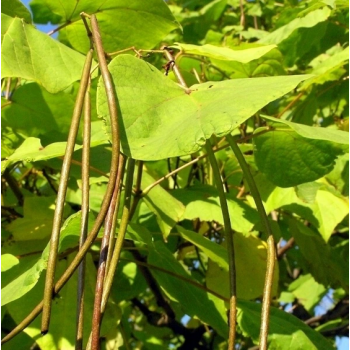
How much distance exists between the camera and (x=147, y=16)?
3.09 ft

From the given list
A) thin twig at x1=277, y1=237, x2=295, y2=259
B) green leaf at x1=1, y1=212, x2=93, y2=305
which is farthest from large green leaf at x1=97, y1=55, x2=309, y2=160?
thin twig at x1=277, y1=237, x2=295, y2=259

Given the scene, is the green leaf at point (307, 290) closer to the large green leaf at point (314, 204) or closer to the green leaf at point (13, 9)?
the large green leaf at point (314, 204)

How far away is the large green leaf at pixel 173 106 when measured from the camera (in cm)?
56

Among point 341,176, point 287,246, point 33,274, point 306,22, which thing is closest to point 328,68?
point 306,22

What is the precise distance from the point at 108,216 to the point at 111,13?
1.62ft

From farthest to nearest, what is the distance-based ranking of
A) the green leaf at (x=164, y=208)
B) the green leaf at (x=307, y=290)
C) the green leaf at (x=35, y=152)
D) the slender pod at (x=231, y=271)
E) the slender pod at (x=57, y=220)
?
the green leaf at (x=307, y=290) → the green leaf at (x=164, y=208) → the green leaf at (x=35, y=152) → the slender pod at (x=231, y=271) → the slender pod at (x=57, y=220)

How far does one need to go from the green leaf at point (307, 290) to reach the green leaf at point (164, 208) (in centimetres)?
92

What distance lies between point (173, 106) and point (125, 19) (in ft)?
1.15

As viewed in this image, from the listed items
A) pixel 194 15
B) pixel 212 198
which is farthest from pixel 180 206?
pixel 194 15

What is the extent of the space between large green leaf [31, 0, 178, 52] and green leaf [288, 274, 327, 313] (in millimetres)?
1023

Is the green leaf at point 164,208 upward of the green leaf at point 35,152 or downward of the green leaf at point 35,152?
downward

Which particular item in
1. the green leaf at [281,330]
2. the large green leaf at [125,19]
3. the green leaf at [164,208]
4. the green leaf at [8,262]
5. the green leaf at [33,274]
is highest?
the large green leaf at [125,19]

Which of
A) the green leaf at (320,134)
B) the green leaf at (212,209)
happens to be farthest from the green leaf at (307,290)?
the green leaf at (320,134)

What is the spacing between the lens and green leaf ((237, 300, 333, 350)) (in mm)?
831
